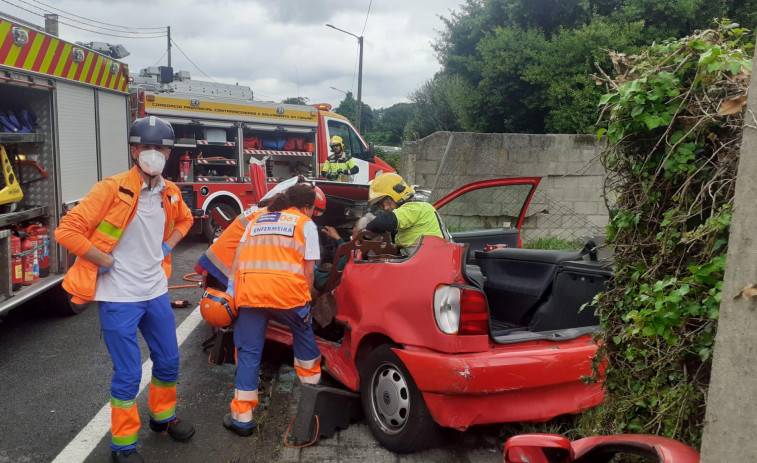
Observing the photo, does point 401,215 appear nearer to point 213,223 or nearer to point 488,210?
point 488,210

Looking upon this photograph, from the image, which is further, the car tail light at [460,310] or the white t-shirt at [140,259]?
the white t-shirt at [140,259]

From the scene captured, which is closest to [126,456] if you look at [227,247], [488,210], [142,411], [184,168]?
[142,411]

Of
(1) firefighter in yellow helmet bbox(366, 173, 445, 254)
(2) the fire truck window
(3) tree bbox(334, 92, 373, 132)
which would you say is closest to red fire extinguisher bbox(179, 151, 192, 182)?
(2) the fire truck window

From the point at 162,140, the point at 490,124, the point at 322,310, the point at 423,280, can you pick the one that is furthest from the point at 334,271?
the point at 490,124

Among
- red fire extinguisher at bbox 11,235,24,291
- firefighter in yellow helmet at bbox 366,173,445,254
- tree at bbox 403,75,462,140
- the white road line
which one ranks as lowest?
the white road line

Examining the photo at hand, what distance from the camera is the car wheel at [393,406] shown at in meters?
3.53

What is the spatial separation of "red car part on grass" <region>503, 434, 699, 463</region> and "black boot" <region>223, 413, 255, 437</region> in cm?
217

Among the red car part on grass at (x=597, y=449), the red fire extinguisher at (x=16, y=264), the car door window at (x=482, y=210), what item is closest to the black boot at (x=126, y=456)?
the red car part on grass at (x=597, y=449)

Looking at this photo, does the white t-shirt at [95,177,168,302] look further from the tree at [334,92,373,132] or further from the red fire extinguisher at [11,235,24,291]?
the tree at [334,92,373,132]

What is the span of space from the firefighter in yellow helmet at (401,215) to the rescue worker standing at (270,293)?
55 cm

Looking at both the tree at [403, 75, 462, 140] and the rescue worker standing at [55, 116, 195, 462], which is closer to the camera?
the rescue worker standing at [55, 116, 195, 462]

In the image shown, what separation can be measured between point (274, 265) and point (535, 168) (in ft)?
24.4

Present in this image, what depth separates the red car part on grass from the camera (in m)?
1.88

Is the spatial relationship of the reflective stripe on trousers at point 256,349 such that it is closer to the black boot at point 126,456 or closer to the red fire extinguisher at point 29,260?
the black boot at point 126,456
